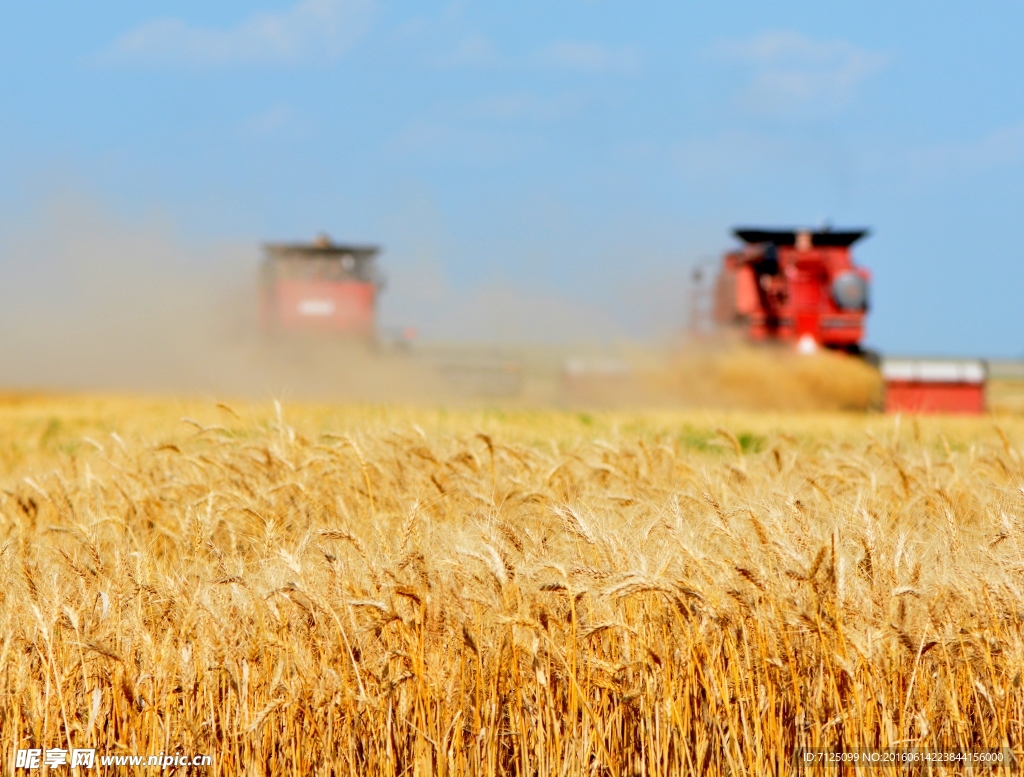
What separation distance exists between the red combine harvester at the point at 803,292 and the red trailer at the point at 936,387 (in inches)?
40.2

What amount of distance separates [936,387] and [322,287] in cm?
1015

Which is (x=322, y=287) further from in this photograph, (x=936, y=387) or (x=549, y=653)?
(x=549, y=653)

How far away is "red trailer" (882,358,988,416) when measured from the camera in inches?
691

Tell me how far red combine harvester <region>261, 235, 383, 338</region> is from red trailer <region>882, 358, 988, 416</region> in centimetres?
869

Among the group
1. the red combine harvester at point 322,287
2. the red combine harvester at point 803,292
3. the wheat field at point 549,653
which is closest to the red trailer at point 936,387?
the red combine harvester at point 803,292

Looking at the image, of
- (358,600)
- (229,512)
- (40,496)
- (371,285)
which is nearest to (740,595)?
(358,600)

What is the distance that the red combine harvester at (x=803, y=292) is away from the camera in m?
18.2

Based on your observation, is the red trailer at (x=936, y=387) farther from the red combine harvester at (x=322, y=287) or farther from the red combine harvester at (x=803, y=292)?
the red combine harvester at (x=322, y=287)

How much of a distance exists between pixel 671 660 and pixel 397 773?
0.81m

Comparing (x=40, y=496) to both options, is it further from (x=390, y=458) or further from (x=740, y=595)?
(x=740, y=595)

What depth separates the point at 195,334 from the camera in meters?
23.5

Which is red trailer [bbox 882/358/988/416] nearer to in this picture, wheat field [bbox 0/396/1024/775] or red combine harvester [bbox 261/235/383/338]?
red combine harvester [bbox 261/235/383/338]

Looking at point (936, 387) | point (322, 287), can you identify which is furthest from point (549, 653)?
point (322, 287)

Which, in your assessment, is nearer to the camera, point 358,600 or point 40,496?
point 358,600
